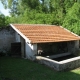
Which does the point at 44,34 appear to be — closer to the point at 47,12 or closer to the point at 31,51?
the point at 31,51

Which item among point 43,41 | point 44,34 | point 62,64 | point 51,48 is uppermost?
point 44,34

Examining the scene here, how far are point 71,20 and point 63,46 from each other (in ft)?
15.3

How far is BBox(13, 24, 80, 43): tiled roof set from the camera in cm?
1960

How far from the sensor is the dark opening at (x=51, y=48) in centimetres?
2136

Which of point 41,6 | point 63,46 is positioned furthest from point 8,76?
point 41,6

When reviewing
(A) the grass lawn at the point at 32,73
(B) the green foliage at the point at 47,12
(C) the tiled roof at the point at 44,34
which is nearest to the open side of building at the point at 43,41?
(C) the tiled roof at the point at 44,34

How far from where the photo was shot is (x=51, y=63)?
15.8 metres

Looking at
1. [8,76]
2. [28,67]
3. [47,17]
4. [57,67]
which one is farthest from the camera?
[47,17]

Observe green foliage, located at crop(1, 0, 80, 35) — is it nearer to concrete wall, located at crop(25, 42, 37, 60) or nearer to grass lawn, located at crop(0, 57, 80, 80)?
concrete wall, located at crop(25, 42, 37, 60)

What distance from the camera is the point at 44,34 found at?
21281mm

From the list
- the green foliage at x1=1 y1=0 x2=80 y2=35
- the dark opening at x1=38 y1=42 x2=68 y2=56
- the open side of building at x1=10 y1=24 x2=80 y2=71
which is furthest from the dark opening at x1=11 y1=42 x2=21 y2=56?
the green foliage at x1=1 y1=0 x2=80 y2=35

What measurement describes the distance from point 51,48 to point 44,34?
6.84 feet

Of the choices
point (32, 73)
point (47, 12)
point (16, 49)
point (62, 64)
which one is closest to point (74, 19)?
point (16, 49)

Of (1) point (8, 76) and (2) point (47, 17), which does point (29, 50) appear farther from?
(2) point (47, 17)
